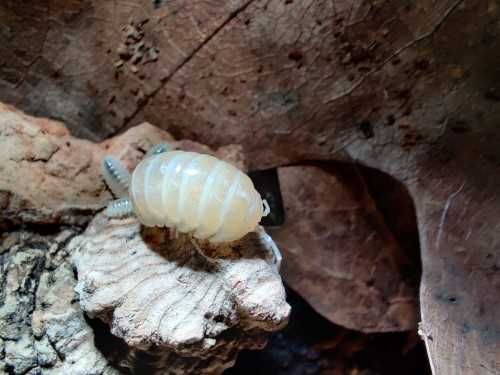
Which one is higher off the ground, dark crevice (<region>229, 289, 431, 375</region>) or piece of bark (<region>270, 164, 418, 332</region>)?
piece of bark (<region>270, 164, 418, 332</region>)

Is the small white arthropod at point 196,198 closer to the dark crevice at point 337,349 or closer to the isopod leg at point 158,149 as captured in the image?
the isopod leg at point 158,149

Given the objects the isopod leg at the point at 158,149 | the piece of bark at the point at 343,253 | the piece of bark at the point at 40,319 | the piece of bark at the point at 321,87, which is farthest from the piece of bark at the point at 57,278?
the piece of bark at the point at 343,253

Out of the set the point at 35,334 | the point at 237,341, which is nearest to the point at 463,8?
the point at 237,341

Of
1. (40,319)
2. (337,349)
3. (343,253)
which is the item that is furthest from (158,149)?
(337,349)

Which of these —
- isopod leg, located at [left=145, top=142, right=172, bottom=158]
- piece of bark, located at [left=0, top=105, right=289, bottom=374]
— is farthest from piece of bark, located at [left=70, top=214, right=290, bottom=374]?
isopod leg, located at [left=145, top=142, right=172, bottom=158]

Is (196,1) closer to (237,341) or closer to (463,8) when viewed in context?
(463,8)

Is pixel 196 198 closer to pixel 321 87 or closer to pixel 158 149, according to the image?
pixel 158 149

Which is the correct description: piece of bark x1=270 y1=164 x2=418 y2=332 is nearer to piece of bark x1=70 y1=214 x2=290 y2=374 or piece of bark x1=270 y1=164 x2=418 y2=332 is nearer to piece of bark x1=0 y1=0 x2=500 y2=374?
piece of bark x1=0 y1=0 x2=500 y2=374
